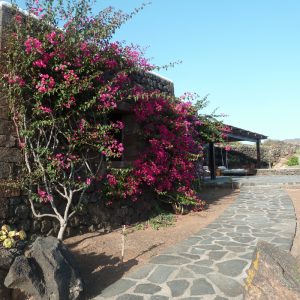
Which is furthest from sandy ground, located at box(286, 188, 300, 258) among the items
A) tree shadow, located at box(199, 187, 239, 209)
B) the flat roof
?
the flat roof

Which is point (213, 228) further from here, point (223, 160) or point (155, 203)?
point (223, 160)

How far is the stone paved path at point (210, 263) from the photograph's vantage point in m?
3.73

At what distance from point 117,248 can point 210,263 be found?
1.59 metres

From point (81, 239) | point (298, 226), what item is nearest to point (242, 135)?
point (298, 226)

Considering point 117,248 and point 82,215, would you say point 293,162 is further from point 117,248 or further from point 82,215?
point 117,248

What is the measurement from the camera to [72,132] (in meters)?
5.69

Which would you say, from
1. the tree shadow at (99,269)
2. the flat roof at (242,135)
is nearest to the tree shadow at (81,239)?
the tree shadow at (99,269)

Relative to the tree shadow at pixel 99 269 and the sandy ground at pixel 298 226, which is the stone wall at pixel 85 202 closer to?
the tree shadow at pixel 99 269

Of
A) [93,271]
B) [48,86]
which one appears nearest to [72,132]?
[48,86]

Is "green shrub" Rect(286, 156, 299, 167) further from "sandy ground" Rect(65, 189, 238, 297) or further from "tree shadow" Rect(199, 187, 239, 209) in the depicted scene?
"sandy ground" Rect(65, 189, 238, 297)

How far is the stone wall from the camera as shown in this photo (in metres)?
5.13

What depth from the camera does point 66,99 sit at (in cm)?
544

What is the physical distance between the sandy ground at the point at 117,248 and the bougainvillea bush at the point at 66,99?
1.96ft

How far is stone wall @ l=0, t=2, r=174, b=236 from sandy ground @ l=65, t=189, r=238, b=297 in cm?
34
